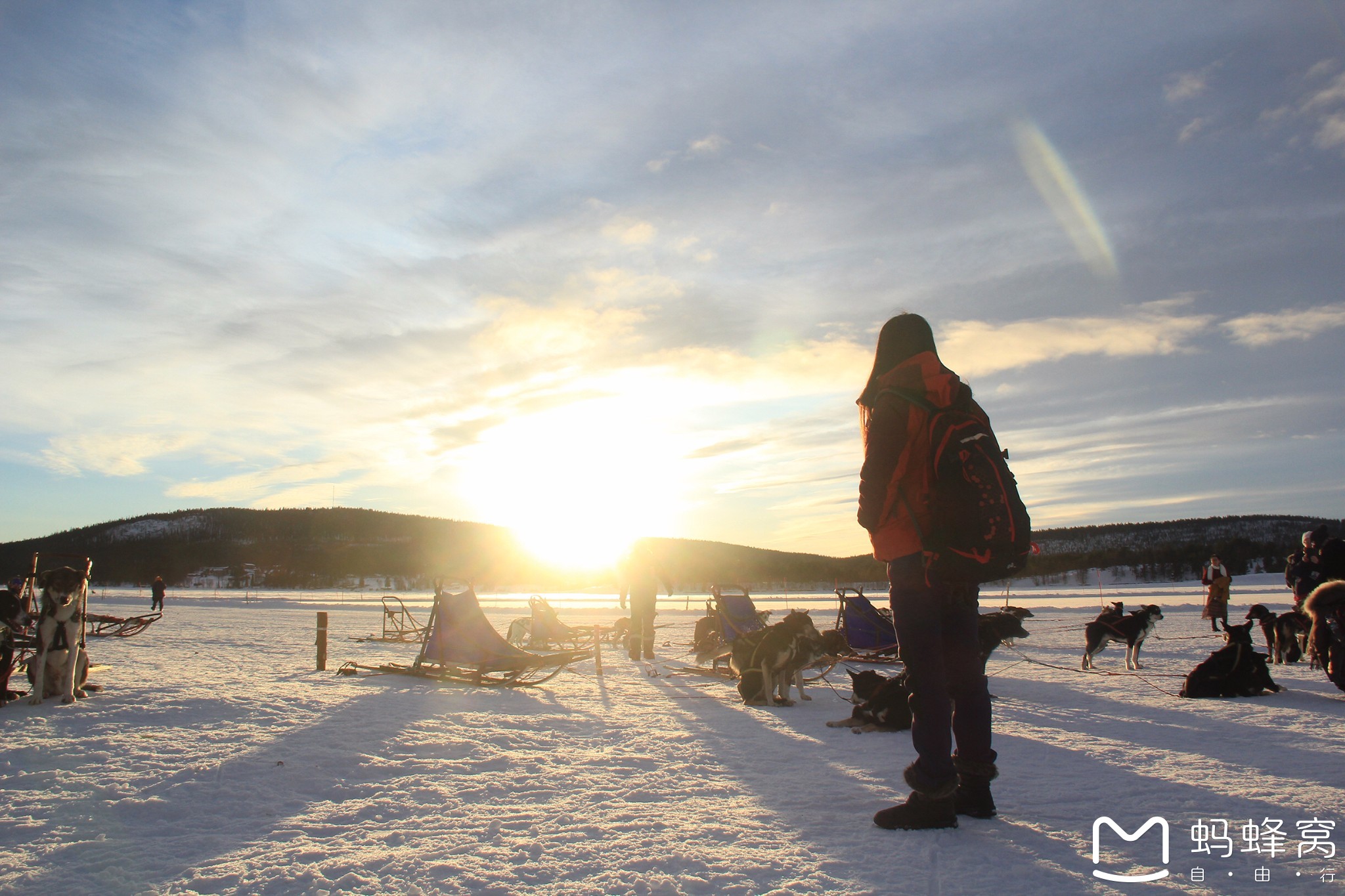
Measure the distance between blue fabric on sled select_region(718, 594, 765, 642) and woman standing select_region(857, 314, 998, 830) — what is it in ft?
22.3

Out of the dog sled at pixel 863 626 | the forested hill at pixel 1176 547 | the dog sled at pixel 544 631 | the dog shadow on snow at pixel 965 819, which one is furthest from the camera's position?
the forested hill at pixel 1176 547

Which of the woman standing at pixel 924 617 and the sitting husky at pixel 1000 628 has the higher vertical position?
the woman standing at pixel 924 617

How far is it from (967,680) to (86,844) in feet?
12.3

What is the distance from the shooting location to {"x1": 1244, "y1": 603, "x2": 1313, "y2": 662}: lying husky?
372 inches

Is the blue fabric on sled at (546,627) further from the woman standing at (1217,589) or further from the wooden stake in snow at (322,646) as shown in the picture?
the woman standing at (1217,589)

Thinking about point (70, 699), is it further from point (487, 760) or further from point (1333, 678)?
point (1333, 678)

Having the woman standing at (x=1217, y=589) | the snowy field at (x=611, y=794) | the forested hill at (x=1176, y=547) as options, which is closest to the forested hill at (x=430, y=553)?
the forested hill at (x=1176, y=547)

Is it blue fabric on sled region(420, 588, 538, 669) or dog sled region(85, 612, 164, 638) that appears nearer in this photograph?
blue fabric on sled region(420, 588, 538, 669)

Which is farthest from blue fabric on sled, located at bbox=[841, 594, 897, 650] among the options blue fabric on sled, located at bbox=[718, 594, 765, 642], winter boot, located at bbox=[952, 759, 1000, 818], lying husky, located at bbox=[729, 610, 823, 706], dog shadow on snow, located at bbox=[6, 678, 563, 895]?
winter boot, located at bbox=[952, 759, 1000, 818]

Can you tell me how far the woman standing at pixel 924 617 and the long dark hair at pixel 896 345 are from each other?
123 millimetres

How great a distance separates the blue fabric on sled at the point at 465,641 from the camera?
28.1 ft

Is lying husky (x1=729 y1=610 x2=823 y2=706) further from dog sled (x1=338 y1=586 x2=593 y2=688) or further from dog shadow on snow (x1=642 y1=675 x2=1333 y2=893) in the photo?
dog sled (x1=338 y1=586 x2=593 y2=688)

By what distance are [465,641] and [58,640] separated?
382 cm

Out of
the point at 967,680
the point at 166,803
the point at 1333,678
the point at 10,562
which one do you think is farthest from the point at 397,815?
the point at 10,562
